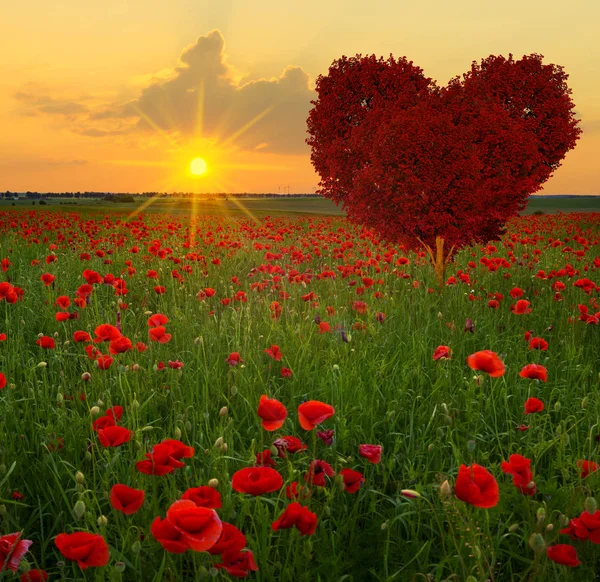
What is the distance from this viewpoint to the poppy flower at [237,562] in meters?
1.40

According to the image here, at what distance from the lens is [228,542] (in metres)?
1.34

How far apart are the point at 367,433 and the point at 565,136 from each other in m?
7.06

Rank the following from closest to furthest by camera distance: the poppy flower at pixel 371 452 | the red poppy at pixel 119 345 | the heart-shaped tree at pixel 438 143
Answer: the poppy flower at pixel 371 452 → the red poppy at pixel 119 345 → the heart-shaped tree at pixel 438 143

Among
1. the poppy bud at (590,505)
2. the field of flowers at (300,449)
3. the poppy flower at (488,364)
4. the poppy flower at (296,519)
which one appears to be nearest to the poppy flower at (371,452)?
the field of flowers at (300,449)

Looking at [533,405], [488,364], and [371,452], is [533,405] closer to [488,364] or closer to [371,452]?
[488,364]

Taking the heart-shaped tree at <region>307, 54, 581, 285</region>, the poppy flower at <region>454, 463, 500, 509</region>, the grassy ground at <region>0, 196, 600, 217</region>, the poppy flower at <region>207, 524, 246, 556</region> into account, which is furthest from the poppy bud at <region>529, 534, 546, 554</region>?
the grassy ground at <region>0, 196, 600, 217</region>

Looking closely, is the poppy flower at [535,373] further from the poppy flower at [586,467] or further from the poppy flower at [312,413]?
the poppy flower at [312,413]

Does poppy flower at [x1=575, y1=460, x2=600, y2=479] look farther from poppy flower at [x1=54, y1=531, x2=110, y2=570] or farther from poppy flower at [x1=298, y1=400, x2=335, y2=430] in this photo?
poppy flower at [x1=54, y1=531, x2=110, y2=570]

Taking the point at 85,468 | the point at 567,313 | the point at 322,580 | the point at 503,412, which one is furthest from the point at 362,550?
the point at 567,313

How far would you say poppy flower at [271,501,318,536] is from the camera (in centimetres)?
152

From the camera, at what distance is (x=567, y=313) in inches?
224

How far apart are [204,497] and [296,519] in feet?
0.92

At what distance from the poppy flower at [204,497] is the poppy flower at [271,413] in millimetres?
401

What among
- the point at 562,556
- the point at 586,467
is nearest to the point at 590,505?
the point at 562,556
